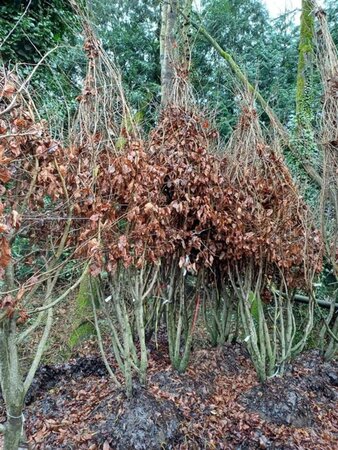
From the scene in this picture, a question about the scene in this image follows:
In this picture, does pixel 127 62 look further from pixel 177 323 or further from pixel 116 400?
pixel 116 400

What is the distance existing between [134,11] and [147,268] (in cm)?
894

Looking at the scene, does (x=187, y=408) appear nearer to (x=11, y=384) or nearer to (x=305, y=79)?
(x=11, y=384)

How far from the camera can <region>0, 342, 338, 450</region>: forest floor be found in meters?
2.39

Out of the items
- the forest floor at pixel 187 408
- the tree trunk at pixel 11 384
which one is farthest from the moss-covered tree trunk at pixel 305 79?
the tree trunk at pixel 11 384

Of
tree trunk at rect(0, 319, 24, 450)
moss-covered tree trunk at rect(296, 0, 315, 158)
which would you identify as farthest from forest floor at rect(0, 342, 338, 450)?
moss-covered tree trunk at rect(296, 0, 315, 158)

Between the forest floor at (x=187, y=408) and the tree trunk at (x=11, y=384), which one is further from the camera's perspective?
the forest floor at (x=187, y=408)

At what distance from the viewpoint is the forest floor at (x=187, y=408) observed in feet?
7.84

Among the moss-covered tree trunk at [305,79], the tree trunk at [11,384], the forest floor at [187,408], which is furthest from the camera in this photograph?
the moss-covered tree trunk at [305,79]

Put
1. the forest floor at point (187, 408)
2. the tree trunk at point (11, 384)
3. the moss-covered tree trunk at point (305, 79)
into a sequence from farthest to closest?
the moss-covered tree trunk at point (305, 79), the forest floor at point (187, 408), the tree trunk at point (11, 384)

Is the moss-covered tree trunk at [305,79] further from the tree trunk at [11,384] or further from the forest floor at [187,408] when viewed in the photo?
the tree trunk at [11,384]

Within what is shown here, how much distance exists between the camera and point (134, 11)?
9.45 m

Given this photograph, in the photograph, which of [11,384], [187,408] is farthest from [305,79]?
[11,384]

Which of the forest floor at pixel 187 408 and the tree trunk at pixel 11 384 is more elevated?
the tree trunk at pixel 11 384

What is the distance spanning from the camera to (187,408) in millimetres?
2719
